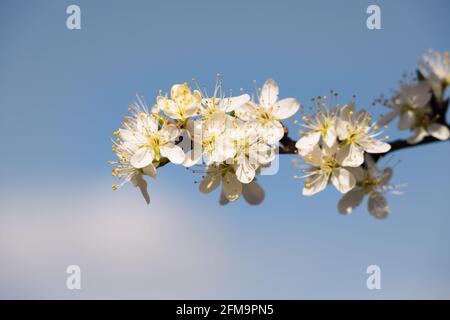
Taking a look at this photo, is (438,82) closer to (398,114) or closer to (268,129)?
(398,114)

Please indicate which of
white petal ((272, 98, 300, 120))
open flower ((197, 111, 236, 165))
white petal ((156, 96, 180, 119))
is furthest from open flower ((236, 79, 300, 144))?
white petal ((156, 96, 180, 119))

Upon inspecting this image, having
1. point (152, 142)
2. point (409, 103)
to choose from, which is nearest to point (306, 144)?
point (409, 103)

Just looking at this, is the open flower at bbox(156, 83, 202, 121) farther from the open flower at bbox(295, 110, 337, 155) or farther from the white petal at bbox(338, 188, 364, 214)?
the white petal at bbox(338, 188, 364, 214)

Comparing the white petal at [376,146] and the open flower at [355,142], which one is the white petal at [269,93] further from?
the white petal at [376,146]

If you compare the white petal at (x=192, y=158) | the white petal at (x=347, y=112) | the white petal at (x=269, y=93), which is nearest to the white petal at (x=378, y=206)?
the white petal at (x=347, y=112)

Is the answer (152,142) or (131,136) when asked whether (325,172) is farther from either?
(131,136)
